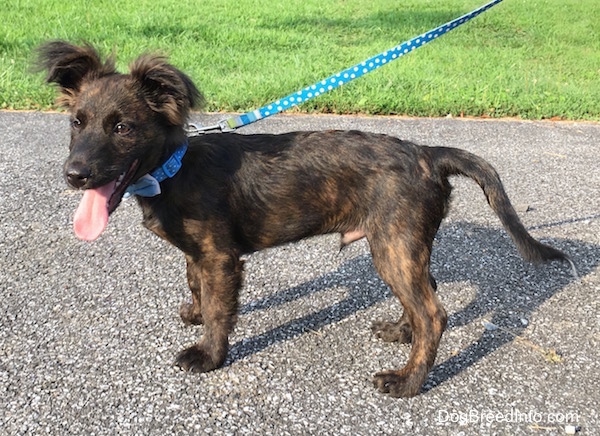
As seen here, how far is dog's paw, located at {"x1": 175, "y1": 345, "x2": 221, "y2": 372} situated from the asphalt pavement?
46 mm

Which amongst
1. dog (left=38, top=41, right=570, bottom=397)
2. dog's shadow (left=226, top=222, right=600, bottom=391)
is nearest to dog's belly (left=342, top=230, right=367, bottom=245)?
dog (left=38, top=41, right=570, bottom=397)

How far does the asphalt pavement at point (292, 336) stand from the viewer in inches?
120

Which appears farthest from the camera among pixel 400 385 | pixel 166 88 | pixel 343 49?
pixel 343 49

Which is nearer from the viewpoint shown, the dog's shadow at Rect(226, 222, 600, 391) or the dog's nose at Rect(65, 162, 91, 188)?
the dog's nose at Rect(65, 162, 91, 188)

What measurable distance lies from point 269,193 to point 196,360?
97 centimetres

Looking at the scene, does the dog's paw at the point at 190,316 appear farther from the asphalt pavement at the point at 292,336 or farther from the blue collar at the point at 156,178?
the blue collar at the point at 156,178

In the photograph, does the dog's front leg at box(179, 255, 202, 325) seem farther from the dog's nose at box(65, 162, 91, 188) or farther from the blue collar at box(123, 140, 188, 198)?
the dog's nose at box(65, 162, 91, 188)

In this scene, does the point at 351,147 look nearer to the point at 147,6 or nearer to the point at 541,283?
the point at 541,283

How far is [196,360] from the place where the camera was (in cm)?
335

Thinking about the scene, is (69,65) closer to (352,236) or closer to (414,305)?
(352,236)

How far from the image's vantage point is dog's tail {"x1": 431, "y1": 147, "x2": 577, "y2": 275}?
10.8 ft

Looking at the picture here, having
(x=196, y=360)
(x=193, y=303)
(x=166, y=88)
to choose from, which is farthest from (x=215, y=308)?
(x=166, y=88)

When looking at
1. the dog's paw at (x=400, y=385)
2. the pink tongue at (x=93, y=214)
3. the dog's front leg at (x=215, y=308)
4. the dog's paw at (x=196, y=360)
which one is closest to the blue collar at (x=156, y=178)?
the pink tongue at (x=93, y=214)

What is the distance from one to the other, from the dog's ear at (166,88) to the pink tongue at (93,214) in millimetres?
442
